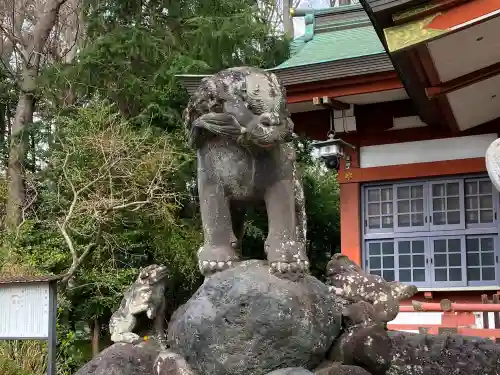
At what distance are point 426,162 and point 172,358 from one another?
616 cm

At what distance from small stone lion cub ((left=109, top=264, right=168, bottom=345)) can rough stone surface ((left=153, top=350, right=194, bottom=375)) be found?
233 mm

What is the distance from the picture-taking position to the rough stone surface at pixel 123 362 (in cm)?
263

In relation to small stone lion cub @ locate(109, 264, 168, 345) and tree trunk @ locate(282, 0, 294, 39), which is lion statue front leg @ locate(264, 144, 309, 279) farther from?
tree trunk @ locate(282, 0, 294, 39)

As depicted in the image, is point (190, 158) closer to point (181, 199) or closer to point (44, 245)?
point (181, 199)

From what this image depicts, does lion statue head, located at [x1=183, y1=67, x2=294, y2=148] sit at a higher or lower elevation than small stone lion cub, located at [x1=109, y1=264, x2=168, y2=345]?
higher

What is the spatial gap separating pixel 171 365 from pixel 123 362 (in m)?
0.26

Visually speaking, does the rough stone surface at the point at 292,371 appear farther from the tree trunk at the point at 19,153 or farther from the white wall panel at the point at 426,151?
the tree trunk at the point at 19,153

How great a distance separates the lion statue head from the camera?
8.22ft

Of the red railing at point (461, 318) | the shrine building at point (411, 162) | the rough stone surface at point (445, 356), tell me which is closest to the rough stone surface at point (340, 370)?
the rough stone surface at point (445, 356)

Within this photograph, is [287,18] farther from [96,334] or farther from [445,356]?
[445,356]

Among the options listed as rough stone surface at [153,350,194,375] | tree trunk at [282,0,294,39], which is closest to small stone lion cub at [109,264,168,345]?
rough stone surface at [153,350,194,375]

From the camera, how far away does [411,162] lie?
812 centimetres

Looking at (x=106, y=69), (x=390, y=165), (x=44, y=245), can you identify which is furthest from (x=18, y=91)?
(x=390, y=165)

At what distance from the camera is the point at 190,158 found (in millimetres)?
9508
